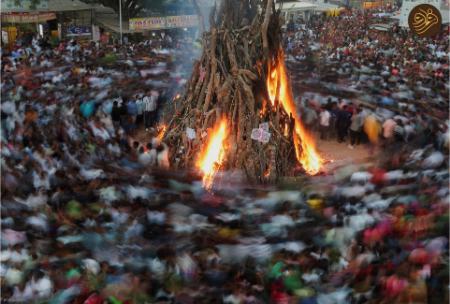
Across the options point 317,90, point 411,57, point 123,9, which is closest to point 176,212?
point 317,90

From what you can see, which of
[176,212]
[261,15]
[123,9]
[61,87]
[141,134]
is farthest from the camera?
[123,9]

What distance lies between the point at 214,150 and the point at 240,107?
1.00m

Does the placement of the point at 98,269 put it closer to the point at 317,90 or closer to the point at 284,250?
the point at 284,250

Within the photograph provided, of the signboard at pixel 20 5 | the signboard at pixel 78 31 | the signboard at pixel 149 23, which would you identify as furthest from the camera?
the signboard at pixel 20 5

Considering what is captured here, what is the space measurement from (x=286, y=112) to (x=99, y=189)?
14.7ft

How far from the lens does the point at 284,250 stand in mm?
7246

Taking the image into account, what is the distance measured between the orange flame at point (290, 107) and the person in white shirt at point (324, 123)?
1671 mm

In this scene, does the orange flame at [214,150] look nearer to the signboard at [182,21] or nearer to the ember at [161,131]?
the ember at [161,131]

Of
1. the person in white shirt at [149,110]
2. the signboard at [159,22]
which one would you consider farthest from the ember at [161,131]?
the signboard at [159,22]

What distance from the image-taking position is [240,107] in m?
10.8

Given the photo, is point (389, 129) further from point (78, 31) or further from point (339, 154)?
point (78, 31)

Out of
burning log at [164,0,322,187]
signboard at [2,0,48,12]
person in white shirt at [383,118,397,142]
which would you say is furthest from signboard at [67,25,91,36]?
person in white shirt at [383,118,397,142]

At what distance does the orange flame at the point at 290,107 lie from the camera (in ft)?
37.5

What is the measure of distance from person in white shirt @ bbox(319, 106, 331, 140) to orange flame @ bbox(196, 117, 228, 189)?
3.85m
